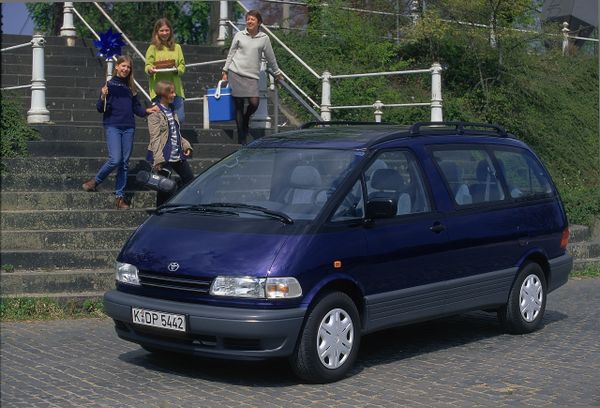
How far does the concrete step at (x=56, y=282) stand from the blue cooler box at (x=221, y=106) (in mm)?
4598

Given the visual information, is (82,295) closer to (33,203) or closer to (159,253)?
(33,203)

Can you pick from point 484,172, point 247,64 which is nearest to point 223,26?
point 247,64

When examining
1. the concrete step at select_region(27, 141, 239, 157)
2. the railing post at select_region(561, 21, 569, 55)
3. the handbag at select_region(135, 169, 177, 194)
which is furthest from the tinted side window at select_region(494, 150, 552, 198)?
the railing post at select_region(561, 21, 569, 55)

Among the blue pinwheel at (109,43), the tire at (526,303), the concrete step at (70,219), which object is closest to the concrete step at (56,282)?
the concrete step at (70,219)

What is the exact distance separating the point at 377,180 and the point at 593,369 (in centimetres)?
229

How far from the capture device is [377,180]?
8.71 m

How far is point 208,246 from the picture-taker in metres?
7.89

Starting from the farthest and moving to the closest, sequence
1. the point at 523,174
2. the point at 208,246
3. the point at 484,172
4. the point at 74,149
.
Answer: the point at 74,149 < the point at 523,174 < the point at 484,172 < the point at 208,246

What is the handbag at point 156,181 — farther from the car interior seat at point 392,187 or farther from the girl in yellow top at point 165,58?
the girl in yellow top at point 165,58

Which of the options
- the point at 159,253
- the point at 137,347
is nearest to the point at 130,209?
the point at 137,347

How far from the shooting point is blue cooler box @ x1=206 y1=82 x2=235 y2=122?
15156 mm

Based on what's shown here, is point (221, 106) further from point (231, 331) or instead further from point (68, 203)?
point (231, 331)

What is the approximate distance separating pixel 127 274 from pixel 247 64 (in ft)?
22.6

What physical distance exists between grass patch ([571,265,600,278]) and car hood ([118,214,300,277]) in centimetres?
773
